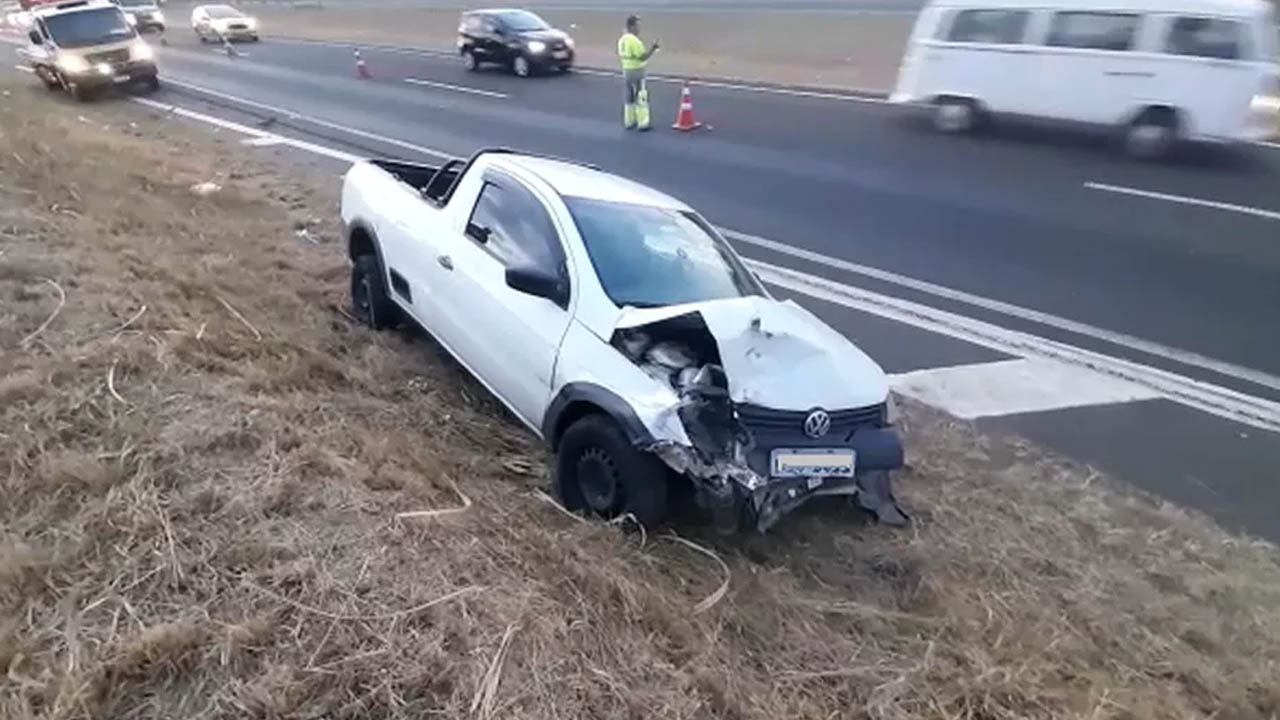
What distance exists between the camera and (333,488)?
4863mm

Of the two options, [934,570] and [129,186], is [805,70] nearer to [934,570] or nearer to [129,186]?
[129,186]

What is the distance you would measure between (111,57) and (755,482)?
21715 millimetres

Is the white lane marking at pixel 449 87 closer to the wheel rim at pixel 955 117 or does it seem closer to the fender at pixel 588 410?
the wheel rim at pixel 955 117

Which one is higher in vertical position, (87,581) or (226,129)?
(87,581)

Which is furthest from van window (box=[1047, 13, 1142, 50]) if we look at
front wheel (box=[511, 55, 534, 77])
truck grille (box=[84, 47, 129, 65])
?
truck grille (box=[84, 47, 129, 65])

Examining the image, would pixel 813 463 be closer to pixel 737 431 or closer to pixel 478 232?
pixel 737 431

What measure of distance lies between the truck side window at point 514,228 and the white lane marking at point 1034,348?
147 inches

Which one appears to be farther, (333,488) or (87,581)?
(333,488)

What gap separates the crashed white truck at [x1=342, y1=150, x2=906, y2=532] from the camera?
5195 millimetres

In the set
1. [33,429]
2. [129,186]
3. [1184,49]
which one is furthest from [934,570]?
[1184,49]

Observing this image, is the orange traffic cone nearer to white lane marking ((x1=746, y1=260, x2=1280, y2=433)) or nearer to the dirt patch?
the dirt patch

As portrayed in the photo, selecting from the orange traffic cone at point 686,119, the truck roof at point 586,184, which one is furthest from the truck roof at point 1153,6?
the truck roof at point 586,184

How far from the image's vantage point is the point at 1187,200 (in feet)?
43.4

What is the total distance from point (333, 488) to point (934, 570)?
109 inches
